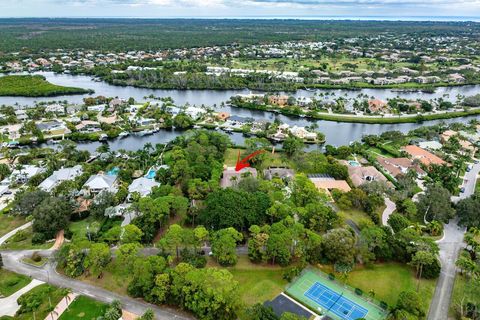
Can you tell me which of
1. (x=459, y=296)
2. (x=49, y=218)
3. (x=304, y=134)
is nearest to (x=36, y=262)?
(x=49, y=218)

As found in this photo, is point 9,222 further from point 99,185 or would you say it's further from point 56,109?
point 56,109

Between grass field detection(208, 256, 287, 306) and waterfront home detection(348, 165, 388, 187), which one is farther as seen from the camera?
waterfront home detection(348, 165, 388, 187)

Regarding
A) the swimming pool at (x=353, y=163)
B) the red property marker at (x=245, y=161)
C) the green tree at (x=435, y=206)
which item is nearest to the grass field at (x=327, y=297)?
the green tree at (x=435, y=206)

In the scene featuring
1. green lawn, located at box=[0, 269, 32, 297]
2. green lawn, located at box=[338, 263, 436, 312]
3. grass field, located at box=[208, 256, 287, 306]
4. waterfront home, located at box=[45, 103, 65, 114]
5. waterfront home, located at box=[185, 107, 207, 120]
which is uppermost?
waterfront home, located at box=[45, 103, 65, 114]

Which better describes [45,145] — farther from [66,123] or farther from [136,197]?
[136,197]

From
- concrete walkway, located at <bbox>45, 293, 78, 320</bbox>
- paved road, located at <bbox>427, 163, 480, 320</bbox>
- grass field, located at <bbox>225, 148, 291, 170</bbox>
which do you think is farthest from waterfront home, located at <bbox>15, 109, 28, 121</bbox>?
paved road, located at <bbox>427, 163, 480, 320</bbox>

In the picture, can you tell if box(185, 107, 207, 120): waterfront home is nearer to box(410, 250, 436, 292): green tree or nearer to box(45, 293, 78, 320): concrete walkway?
box(45, 293, 78, 320): concrete walkway

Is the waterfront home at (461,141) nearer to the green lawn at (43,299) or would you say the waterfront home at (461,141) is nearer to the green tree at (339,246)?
the green tree at (339,246)

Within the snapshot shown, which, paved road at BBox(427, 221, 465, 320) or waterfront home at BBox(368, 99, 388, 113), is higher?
waterfront home at BBox(368, 99, 388, 113)
